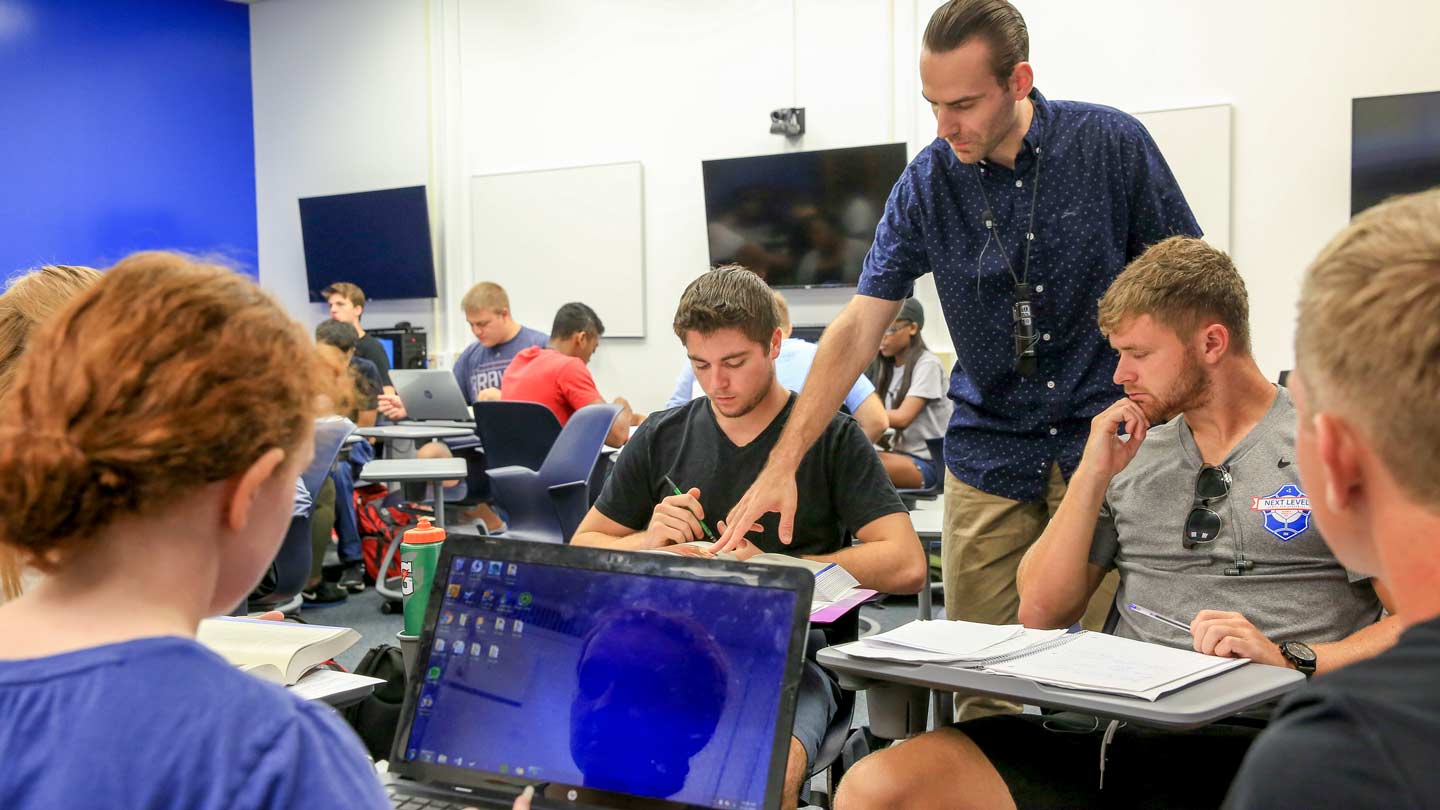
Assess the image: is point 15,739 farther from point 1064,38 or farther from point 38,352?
point 1064,38

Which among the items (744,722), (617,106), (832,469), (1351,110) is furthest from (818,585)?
(617,106)

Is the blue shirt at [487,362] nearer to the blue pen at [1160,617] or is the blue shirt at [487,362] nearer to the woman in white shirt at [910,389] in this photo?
the woman in white shirt at [910,389]

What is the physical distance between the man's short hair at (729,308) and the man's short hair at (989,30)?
559 mm

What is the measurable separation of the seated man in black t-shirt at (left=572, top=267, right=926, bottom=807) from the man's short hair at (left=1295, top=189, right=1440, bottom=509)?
4.19ft

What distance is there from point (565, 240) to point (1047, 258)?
5432 mm

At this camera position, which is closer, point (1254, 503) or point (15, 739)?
point (15, 739)

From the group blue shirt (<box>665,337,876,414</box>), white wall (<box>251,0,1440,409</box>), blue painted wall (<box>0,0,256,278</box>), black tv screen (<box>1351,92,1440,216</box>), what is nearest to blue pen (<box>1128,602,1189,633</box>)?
blue shirt (<box>665,337,876,414</box>)

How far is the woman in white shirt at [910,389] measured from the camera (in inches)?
200

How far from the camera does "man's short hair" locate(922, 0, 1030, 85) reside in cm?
207

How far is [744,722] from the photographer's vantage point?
115cm

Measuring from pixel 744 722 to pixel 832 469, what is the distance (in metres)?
1.05

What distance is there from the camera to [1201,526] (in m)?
1.86

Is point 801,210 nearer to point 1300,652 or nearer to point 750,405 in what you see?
point 750,405

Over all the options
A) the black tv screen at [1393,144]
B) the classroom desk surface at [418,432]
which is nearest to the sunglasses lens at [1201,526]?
the classroom desk surface at [418,432]
